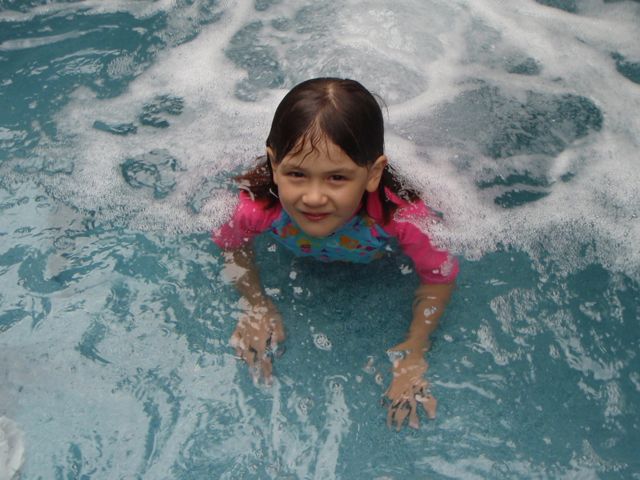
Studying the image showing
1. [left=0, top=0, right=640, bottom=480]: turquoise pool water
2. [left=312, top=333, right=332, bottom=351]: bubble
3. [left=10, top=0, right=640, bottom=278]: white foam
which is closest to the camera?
[left=0, top=0, right=640, bottom=480]: turquoise pool water

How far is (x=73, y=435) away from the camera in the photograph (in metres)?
2.48

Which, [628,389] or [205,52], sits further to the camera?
[205,52]

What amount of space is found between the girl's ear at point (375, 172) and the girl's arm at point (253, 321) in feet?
1.97

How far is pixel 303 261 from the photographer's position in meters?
2.97

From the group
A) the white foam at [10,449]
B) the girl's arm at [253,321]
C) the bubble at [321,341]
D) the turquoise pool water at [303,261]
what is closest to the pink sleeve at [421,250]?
the turquoise pool water at [303,261]

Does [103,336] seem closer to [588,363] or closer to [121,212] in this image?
[121,212]

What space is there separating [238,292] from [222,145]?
2.71 feet

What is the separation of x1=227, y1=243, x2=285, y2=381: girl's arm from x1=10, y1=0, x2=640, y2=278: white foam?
10.9 inches

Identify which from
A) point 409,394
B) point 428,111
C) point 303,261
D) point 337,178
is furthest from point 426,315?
point 428,111

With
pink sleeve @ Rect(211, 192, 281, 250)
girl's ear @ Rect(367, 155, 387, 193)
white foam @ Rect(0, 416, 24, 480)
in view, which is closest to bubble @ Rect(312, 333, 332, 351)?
pink sleeve @ Rect(211, 192, 281, 250)

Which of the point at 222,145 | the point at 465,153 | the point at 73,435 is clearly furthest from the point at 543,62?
the point at 73,435

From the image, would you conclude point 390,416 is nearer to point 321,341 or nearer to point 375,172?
point 321,341

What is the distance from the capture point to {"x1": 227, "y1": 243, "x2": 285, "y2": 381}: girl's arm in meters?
2.66

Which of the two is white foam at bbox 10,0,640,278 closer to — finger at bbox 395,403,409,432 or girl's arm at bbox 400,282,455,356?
girl's arm at bbox 400,282,455,356
